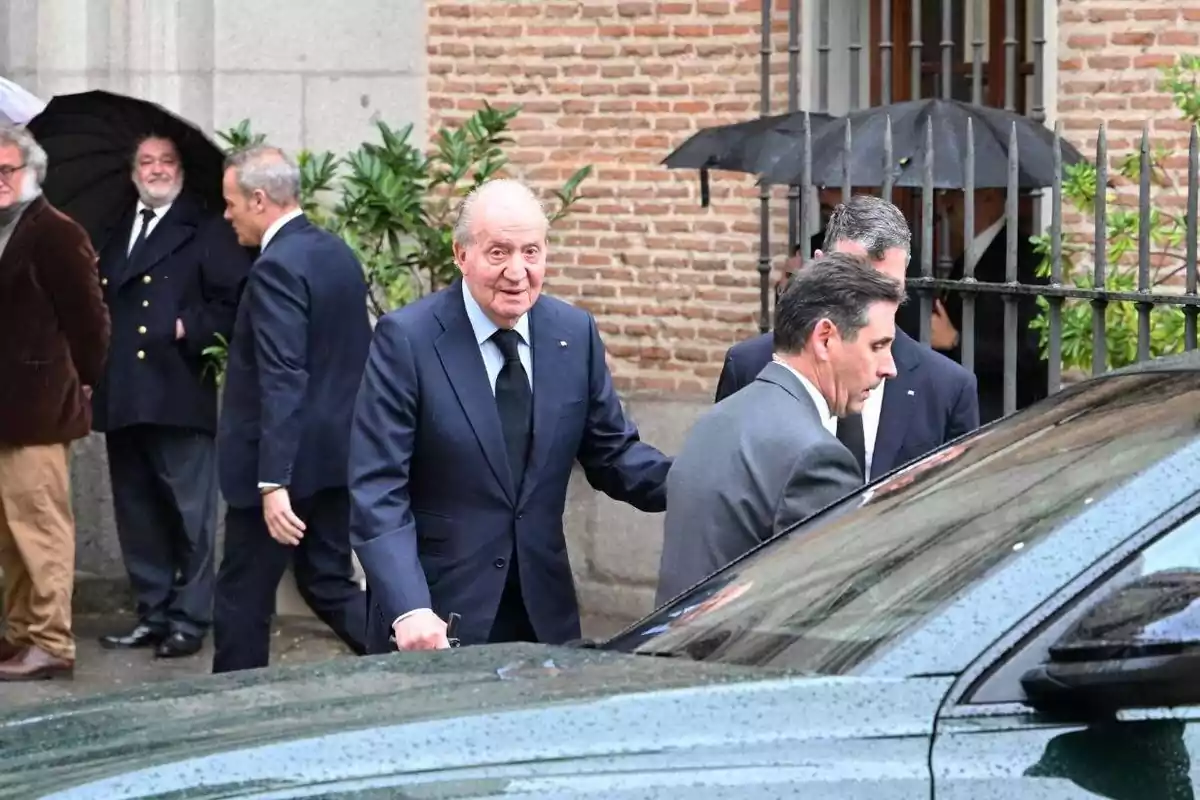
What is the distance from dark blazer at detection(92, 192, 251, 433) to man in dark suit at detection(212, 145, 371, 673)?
52.3 inches

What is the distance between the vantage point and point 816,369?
4.46 m

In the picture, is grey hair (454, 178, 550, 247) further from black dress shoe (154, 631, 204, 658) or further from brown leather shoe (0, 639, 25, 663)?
black dress shoe (154, 631, 204, 658)

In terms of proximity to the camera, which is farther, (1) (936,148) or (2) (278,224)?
(2) (278,224)

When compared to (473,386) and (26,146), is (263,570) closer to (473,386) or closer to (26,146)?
(26,146)

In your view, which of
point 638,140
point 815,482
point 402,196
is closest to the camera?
point 815,482

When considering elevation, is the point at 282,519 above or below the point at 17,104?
below

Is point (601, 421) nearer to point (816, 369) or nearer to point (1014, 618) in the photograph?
point (816, 369)

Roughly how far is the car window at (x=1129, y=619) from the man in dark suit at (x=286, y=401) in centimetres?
469

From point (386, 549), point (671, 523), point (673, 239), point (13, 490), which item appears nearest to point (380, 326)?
point (386, 549)

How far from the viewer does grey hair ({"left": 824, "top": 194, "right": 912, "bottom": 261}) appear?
570 centimetres

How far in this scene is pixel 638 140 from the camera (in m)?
9.75

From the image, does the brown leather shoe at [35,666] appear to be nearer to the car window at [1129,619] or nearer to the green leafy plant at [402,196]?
the green leafy plant at [402,196]

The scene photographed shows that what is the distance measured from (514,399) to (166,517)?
4.33 meters

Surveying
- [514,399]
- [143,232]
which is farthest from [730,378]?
[143,232]
